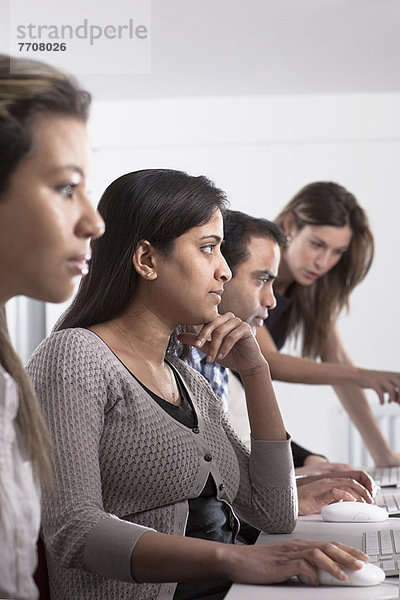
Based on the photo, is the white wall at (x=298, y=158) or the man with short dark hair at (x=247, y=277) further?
the white wall at (x=298, y=158)

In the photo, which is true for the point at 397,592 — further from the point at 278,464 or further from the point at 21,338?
the point at 21,338

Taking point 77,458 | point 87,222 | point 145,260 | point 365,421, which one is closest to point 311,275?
point 365,421

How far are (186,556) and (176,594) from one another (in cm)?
20

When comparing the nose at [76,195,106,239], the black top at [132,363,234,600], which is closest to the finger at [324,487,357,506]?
the black top at [132,363,234,600]

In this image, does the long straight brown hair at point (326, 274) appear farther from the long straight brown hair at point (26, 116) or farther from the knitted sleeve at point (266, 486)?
the long straight brown hair at point (26, 116)

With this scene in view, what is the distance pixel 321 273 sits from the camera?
282cm

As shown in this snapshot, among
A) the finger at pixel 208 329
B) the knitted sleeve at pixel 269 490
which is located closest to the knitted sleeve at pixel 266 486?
the knitted sleeve at pixel 269 490

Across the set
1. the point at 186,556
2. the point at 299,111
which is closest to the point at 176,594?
the point at 186,556

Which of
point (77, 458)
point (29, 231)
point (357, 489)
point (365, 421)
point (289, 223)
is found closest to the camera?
point (29, 231)

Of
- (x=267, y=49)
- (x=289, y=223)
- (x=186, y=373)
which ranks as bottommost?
(x=186, y=373)

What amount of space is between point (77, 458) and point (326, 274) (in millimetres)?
1937

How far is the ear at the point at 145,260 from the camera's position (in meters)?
1.39

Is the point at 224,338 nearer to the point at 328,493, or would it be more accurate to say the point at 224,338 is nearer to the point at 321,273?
the point at 328,493

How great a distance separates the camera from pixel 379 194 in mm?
4773
